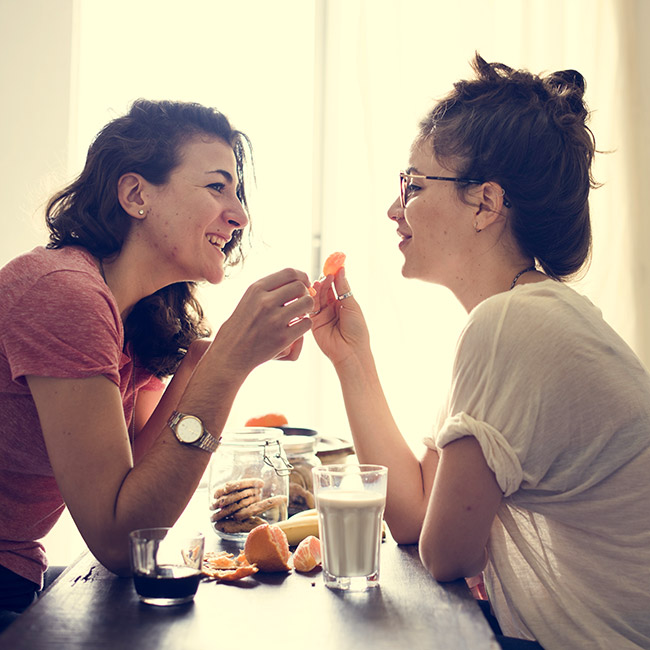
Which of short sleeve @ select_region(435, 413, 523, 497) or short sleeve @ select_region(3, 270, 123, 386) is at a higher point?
short sleeve @ select_region(3, 270, 123, 386)

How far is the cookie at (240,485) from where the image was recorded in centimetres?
120

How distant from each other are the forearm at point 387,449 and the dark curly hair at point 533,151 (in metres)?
0.42

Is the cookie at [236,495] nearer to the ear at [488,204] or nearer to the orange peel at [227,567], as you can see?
the orange peel at [227,567]

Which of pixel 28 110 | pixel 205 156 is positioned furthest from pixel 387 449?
pixel 28 110

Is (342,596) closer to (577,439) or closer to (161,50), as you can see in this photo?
(577,439)

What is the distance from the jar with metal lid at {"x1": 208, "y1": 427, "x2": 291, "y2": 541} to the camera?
1.21 meters

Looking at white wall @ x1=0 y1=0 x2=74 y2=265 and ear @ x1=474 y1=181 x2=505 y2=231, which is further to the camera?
white wall @ x1=0 y1=0 x2=74 y2=265

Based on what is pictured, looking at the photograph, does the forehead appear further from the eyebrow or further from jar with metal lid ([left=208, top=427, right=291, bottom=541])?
jar with metal lid ([left=208, top=427, right=291, bottom=541])

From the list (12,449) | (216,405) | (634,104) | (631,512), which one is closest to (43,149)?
(12,449)

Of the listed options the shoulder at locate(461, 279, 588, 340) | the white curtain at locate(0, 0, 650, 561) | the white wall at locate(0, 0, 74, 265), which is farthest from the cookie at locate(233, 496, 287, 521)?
the white wall at locate(0, 0, 74, 265)

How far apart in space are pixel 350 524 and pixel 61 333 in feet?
1.82

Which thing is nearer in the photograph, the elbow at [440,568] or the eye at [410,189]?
the elbow at [440,568]

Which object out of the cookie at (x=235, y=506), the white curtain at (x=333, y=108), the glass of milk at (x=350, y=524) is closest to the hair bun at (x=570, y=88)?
the glass of milk at (x=350, y=524)

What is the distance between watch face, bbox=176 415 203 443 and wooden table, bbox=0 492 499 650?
0.22 meters
